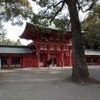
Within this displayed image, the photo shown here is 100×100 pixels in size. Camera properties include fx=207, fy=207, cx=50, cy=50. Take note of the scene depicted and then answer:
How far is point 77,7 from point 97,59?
25.0m

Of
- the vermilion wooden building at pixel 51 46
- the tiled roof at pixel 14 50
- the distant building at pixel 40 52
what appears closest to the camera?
the tiled roof at pixel 14 50

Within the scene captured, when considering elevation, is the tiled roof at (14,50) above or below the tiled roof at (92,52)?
above

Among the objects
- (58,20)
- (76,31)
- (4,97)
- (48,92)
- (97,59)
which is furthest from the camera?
(97,59)

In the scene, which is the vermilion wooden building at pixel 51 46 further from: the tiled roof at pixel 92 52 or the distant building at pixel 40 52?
the tiled roof at pixel 92 52

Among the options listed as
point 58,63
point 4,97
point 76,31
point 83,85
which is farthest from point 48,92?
point 58,63

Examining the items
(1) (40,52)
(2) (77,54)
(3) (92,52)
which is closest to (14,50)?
(1) (40,52)

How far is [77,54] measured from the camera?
649 inches

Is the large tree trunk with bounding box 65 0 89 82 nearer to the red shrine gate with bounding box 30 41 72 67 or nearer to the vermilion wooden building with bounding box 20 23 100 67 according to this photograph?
the vermilion wooden building with bounding box 20 23 100 67

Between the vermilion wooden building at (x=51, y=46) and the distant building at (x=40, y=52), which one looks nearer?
the distant building at (x=40, y=52)

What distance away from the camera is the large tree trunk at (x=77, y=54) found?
15.9 m

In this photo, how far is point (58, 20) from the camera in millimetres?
20250

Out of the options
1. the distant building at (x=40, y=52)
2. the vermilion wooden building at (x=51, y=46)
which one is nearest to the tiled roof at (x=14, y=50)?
the distant building at (x=40, y=52)

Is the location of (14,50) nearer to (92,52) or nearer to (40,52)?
(40,52)

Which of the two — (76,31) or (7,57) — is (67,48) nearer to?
(7,57)
